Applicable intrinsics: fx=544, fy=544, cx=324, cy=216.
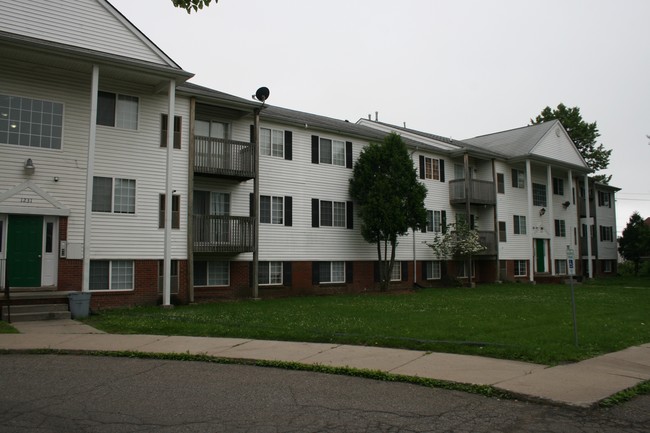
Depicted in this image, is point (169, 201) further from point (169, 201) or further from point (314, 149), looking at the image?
point (314, 149)

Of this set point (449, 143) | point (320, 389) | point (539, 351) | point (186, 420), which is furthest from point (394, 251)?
point (186, 420)

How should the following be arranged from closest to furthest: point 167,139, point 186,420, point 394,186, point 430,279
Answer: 1. point 186,420
2. point 167,139
3. point 394,186
4. point 430,279

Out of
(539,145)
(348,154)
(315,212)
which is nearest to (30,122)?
(315,212)

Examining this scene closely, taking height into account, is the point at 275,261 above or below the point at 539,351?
above

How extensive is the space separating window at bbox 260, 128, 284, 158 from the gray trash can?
404 inches

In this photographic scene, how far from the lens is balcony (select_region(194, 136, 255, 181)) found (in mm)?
20688

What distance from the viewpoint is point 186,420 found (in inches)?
225

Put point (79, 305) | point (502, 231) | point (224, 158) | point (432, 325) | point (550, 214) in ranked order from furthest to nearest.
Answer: point (550, 214) < point (502, 231) < point (224, 158) < point (79, 305) < point (432, 325)

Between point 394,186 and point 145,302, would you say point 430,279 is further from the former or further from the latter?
point 145,302

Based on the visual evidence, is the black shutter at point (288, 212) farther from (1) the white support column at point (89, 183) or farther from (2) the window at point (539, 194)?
(2) the window at point (539, 194)

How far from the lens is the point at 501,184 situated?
1341 inches

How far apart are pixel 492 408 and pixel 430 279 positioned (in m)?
24.4

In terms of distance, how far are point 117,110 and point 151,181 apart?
107 inches

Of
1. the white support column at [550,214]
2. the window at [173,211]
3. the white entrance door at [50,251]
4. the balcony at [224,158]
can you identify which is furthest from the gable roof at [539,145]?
the white entrance door at [50,251]
